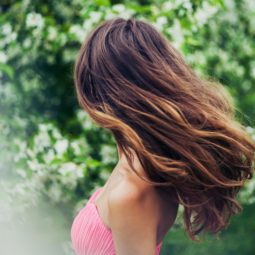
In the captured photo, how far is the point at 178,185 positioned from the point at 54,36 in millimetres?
2253

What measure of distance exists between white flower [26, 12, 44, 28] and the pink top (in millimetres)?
1989

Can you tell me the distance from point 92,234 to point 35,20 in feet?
7.05

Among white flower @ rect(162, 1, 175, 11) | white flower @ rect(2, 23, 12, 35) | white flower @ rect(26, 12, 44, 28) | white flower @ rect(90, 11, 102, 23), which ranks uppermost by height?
white flower @ rect(2, 23, 12, 35)

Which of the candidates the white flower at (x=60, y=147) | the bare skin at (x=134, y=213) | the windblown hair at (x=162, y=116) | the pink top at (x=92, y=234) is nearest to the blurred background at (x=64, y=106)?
the white flower at (x=60, y=147)

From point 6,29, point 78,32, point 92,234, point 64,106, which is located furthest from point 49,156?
point 92,234

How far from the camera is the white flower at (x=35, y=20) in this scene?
12.1 ft

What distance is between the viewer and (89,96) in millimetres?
1761

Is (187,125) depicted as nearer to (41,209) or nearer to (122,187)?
(122,187)

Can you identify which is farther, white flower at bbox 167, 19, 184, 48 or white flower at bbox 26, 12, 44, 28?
white flower at bbox 26, 12, 44, 28

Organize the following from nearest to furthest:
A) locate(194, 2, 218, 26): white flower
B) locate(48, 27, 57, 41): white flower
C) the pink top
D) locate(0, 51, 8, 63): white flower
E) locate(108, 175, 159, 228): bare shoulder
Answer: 1. locate(108, 175, 159, 228): bare shoulder
2. the pink top
3. locate(194, 2, 218, 26): white flower
4. locate(0, 51, 8, 63): white flower
5. locate(48, 27, 57, 41): white flower

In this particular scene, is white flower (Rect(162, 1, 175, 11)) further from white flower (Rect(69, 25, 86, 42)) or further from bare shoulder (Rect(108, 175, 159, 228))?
bare shoulder (Rect(108, 175, 159, 228))

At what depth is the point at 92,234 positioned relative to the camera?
178 centimetres

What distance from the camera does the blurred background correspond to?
354 cm

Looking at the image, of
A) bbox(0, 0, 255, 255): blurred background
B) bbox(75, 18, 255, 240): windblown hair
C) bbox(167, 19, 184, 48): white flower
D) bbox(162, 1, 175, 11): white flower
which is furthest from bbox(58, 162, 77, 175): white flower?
bbox(75, 18, 255, 240): windblown hair
